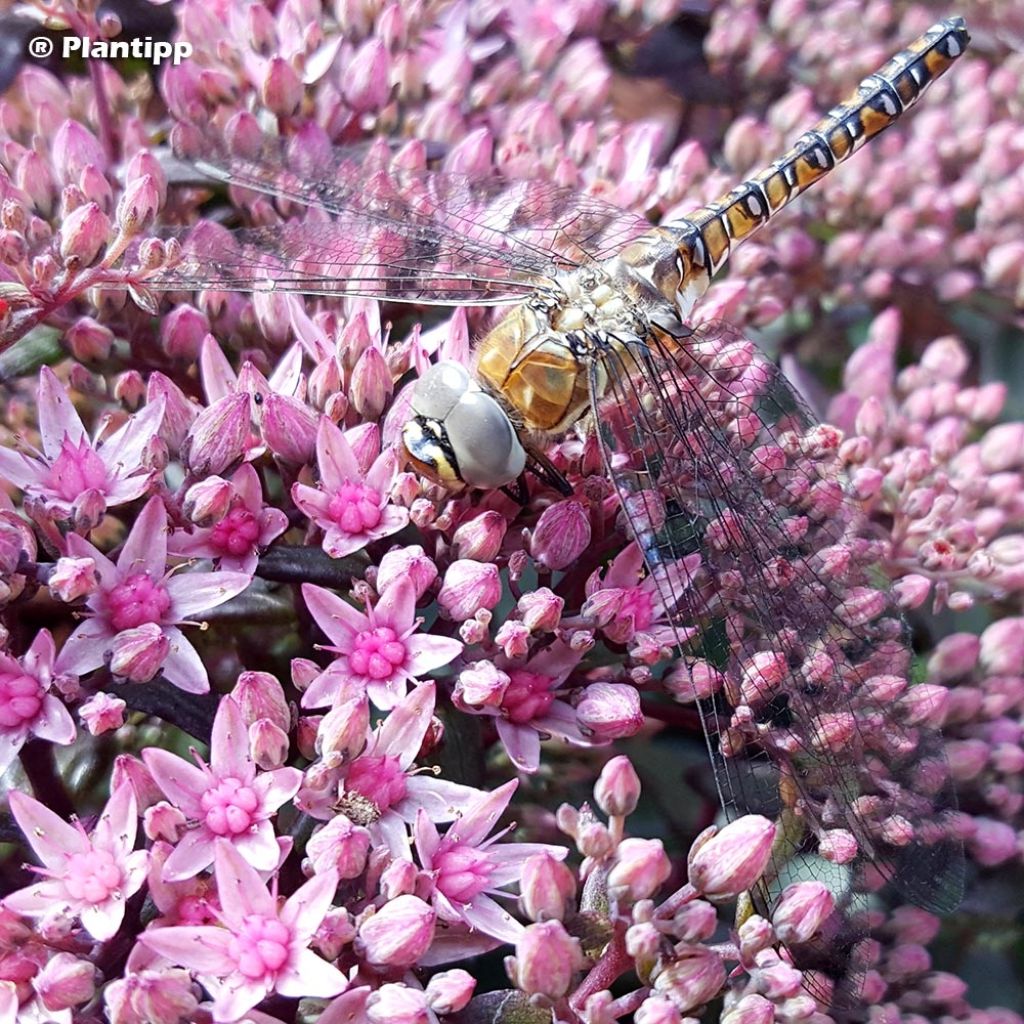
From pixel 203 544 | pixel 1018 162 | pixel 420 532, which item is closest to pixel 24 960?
pixel 203 544

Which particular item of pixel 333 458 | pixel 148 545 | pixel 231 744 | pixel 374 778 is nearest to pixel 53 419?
pixel 148 545

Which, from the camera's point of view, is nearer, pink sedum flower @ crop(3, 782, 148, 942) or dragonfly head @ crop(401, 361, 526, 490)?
pink sedum flower @ crop(3, 782, 148, 942)

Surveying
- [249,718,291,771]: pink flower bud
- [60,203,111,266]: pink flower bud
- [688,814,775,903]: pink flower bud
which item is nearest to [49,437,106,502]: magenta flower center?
[60,203,111,266]: pink flower bud

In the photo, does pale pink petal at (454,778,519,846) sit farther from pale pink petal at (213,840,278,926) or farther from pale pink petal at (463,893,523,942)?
pale pink petal at (213,840,278,926)

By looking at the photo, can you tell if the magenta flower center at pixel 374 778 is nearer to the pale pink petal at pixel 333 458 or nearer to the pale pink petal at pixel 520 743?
the pale pink petal at pixel 520 743

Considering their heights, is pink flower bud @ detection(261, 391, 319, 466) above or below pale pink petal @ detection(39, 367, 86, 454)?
below

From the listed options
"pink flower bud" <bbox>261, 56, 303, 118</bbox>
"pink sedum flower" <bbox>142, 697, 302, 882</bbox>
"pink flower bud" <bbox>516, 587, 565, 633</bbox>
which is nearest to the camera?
"pink sedum flower" <bbox>142, 697, 302, 882</bbox>
